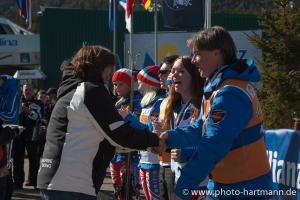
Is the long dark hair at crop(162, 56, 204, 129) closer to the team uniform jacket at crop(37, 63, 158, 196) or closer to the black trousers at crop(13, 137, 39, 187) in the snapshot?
the team uniform jacket at crop(37, 63, 158, 196)

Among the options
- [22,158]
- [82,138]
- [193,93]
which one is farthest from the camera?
[22,158]

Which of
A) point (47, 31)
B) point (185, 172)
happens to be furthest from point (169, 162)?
point (47, 31)

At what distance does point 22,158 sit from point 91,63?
25.0 ft

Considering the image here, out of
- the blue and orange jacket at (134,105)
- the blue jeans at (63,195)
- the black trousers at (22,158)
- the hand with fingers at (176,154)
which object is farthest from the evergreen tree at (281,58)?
the blue jeans at (63,195)

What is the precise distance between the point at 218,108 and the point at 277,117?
15.6 metres

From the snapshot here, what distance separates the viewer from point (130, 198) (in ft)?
25.3

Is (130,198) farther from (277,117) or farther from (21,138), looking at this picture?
(277,117)

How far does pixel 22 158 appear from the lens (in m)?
11.3

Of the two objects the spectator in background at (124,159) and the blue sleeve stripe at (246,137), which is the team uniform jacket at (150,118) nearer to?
the spectator in background at (124,159)

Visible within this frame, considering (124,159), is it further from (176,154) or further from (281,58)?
(281,58)

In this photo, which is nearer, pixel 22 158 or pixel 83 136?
pixel 83 136

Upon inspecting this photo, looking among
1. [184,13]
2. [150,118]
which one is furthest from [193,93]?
[184,13]

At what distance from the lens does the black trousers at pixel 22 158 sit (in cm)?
1128

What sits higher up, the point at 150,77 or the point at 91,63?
the point at 91,63
